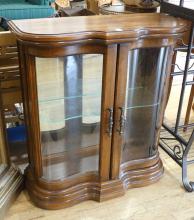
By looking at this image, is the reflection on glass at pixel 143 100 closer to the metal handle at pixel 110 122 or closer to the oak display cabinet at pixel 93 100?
the oak display cabinet at pixel 93 100

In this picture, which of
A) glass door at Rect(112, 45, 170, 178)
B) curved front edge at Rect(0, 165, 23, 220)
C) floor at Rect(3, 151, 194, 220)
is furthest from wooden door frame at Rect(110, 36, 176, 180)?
curved front edge at Rect(0, 165, 23, 220)

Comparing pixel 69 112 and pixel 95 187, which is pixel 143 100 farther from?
pixel 95 187

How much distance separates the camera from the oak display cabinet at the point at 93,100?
105cm

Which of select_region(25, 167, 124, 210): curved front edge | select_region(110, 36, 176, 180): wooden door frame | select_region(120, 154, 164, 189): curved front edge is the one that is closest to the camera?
select_region(110, 36, 176, 180): wooden door frame

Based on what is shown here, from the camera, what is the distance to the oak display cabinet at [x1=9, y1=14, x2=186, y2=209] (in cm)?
105

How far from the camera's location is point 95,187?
1.39 metres

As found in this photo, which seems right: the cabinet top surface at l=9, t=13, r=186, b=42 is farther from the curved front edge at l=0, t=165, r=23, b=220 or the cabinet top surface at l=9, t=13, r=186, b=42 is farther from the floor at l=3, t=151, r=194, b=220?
the floor at l=3, t=151, r=194, b=220

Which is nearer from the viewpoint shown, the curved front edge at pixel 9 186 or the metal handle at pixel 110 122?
the metal handle at pixel 110 122

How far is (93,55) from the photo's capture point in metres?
1.11

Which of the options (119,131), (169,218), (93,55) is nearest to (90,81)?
(93,55)

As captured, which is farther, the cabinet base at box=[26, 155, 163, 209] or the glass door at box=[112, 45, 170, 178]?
the cabinet base at box=[26, 155, 163, 209]

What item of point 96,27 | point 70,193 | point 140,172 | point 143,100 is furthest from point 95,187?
point 96,27

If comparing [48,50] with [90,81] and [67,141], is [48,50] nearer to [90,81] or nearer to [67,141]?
[90,81]

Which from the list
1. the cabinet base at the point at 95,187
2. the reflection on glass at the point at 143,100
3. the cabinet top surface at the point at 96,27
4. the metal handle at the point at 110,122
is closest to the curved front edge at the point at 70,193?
the cabinet base at the point at 95,187
